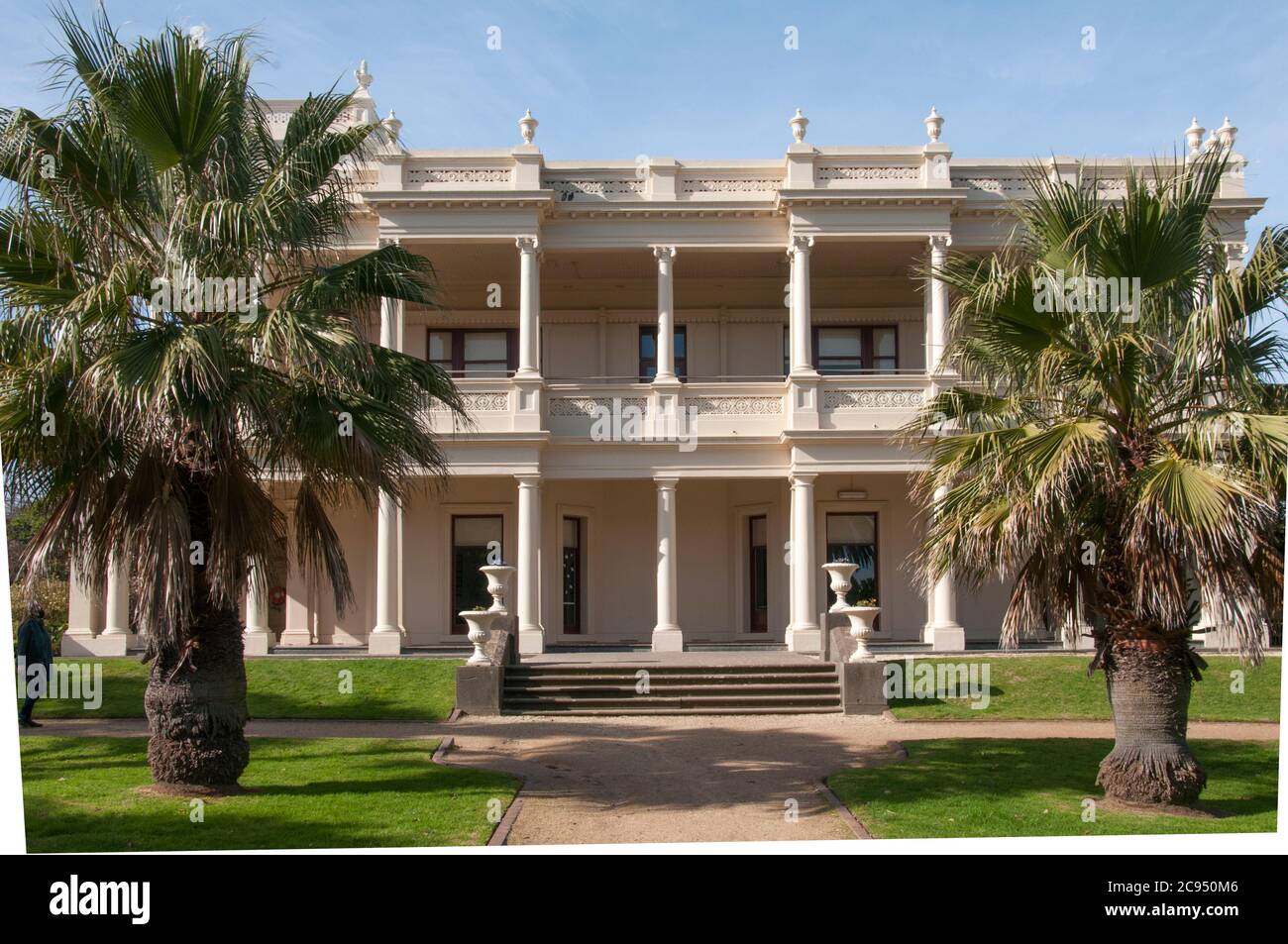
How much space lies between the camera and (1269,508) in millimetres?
9391

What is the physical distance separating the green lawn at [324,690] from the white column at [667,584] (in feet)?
14.3

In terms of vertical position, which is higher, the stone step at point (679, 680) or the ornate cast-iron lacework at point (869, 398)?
the ornate cast-iron lacework at point (869, 398)

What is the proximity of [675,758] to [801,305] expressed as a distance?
11170mm

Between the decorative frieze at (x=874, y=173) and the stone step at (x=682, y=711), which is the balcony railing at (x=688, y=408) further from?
the stone step at (x=682, y=711)

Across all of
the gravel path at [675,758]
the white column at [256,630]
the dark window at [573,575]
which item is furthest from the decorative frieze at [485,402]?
the gravel path at [675,758]

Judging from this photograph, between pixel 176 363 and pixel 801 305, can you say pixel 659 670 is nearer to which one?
pixel 801 305

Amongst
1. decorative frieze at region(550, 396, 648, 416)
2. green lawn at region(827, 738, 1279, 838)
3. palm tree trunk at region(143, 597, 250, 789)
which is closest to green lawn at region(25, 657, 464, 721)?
palm tree trunk at region(143, 597, 250, 789)

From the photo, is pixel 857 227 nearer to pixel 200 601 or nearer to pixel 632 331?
pixel 632 331

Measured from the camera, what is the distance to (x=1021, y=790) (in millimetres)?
11633

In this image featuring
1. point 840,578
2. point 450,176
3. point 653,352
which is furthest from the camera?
point 653,352

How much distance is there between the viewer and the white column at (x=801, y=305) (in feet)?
72.6

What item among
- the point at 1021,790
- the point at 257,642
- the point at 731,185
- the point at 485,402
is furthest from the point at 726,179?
the point at 1021,790

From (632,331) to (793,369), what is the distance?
16.3 feet
